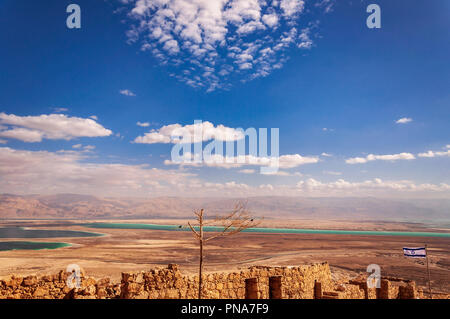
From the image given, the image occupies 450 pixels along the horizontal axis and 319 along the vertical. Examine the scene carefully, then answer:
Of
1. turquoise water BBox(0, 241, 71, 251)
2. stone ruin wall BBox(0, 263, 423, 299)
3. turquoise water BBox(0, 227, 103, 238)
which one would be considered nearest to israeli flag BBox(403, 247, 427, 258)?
stone ruin wall BBox(0, 263, 423, 299)

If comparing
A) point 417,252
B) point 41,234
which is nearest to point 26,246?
point 41,234

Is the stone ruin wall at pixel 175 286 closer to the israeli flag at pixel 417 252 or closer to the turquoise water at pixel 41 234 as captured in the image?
the israeli flag at pixel 417 252

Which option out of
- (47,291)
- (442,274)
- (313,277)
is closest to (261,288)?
(313,277)

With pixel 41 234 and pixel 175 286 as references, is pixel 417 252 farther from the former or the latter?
pixel 41 234

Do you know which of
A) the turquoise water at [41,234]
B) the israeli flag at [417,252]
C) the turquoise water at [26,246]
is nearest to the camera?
the israeli flag at [417,252]

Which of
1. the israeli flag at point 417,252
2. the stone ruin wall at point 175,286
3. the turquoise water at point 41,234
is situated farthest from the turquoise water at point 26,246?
the israeli flag at point 417,252

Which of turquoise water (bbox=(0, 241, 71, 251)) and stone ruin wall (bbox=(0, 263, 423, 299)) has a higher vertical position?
stone ruin wall (bbox=(0, 263, 423, 299))

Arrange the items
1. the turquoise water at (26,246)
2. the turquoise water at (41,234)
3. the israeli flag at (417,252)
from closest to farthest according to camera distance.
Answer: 1. the israeli flag at (417,252)
2. the turquoise water at (26,246)
3. the turquoise water at (41,234)

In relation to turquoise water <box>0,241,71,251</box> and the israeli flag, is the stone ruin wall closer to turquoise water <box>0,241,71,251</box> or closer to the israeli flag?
the israeli flag
